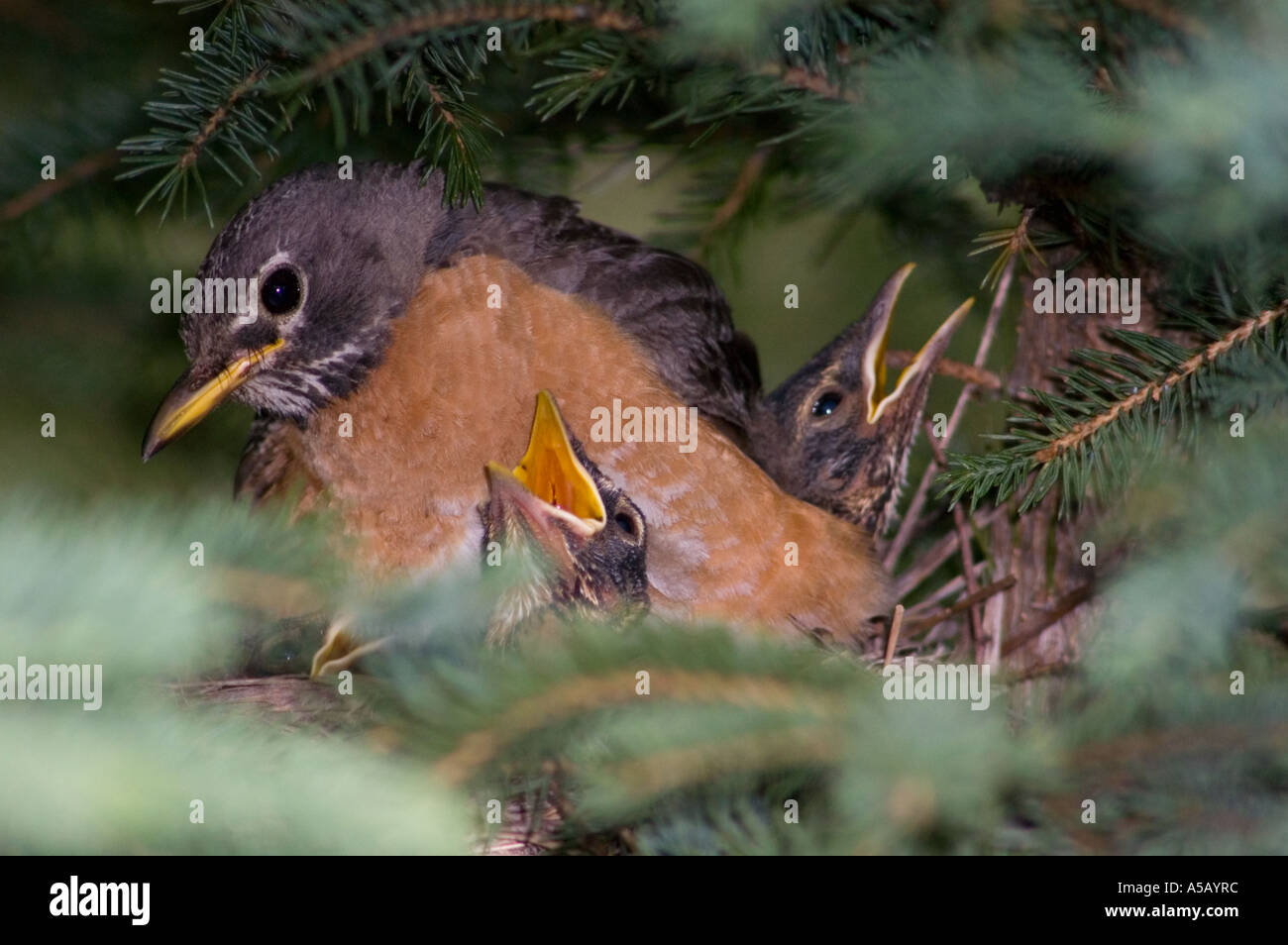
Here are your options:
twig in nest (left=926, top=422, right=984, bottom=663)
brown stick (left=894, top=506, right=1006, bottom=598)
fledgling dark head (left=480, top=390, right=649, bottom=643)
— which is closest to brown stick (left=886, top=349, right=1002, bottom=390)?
twig in nest (left=926, top=422, right=984, bottom=663)

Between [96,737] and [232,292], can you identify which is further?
[232,292]

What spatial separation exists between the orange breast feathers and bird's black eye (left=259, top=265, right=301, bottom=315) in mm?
199

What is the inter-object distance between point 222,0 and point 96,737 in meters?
1.00

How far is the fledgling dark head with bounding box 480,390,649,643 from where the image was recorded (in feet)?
6.34

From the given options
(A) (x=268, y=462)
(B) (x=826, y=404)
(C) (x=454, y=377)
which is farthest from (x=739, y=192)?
(A) (x=268, y=462)

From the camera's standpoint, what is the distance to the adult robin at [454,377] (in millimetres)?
2100

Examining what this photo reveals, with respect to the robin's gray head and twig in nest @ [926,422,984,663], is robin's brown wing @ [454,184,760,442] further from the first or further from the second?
twig in nest @ [926,422,984,663]

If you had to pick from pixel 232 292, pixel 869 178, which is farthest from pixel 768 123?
pixel 869 178

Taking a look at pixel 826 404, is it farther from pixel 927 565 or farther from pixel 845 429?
pixel 927 565

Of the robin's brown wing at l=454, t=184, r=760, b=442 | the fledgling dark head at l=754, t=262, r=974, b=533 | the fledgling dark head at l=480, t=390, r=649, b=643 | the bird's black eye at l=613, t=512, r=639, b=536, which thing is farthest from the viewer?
the fledgling dark head at l=754, t=262, r=974, b=533

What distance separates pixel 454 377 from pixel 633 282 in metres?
0.44
